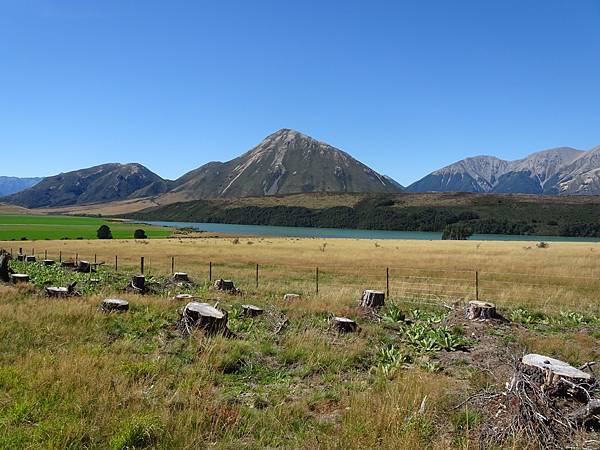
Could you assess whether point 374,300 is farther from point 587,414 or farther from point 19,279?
point 19,279

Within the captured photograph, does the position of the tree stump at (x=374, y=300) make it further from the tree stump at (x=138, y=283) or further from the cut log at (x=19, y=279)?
the cut log at (x=19, y=279)

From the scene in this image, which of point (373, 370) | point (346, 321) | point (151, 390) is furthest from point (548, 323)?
point (151, 390)

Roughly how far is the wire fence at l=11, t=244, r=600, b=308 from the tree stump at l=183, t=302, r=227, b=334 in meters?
9.99

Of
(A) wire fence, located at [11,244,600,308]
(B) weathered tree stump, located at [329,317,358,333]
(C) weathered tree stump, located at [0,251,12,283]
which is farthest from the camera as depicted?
(A) wire fence, located at [11,244,600,308]

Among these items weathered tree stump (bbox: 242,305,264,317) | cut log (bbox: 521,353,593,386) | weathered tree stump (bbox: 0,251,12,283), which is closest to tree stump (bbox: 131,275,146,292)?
weathered tree stump (bbox: 0,251,12,283)

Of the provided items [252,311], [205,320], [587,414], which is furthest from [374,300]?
[587,414]

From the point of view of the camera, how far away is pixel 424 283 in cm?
2833

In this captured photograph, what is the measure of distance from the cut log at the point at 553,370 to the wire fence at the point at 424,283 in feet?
38.3

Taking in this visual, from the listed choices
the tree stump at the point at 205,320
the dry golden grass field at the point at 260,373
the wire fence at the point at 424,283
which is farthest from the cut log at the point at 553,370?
the wire fence at the point at 424,283

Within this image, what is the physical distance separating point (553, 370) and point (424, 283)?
2149 cm

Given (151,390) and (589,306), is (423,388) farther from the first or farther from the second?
(589,306)

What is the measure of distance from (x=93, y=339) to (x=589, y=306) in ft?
64.1

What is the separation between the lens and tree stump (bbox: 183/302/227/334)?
36.7ft

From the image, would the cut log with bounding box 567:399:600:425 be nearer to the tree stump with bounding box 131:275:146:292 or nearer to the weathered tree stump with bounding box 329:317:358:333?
the weathered tree stump with bounding box 329:317:358:333
